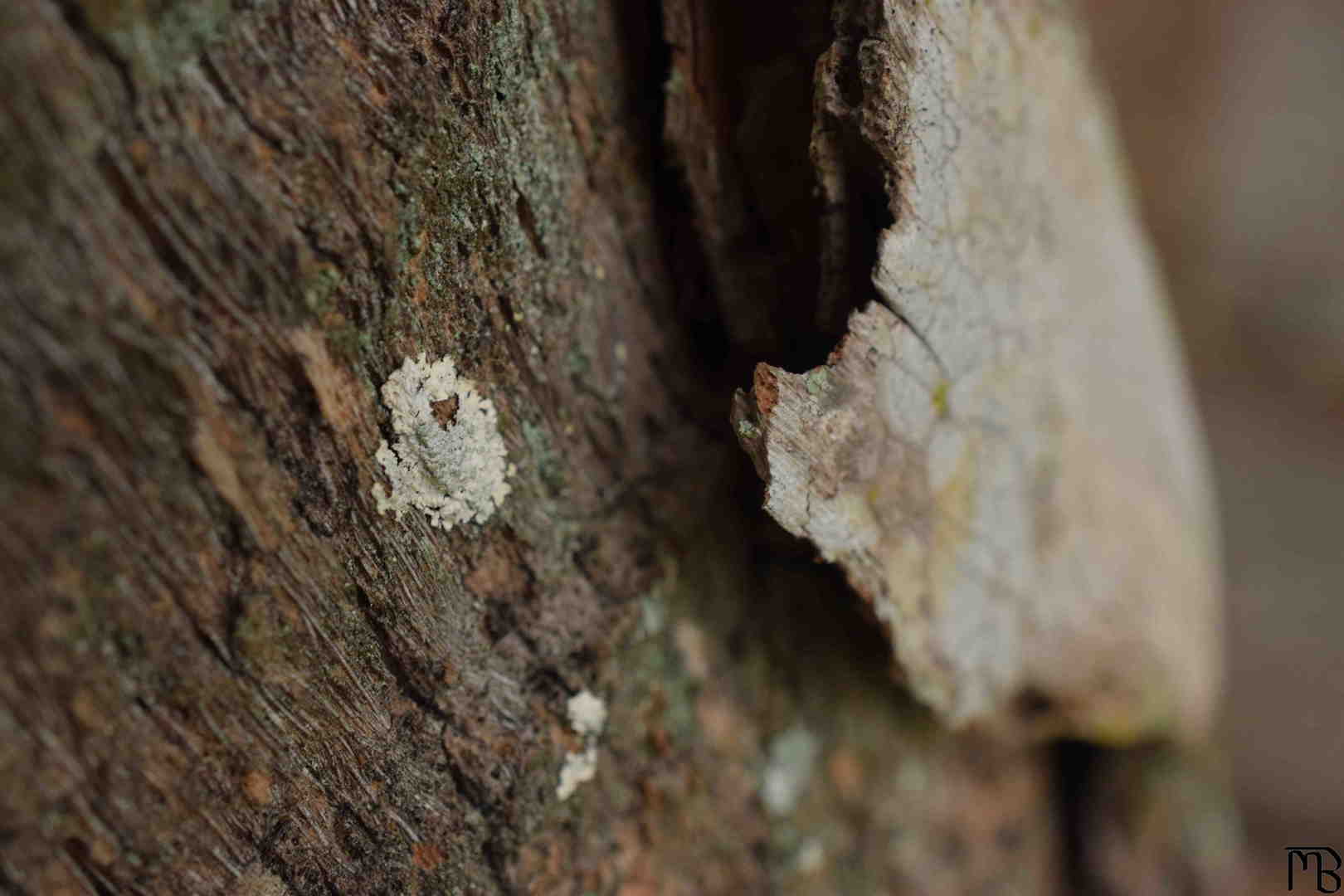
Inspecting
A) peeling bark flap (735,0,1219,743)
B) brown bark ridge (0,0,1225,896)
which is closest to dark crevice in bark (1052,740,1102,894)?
peeling bark flap (735,0,1219,743)

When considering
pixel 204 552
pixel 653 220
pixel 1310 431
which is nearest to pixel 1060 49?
pixel 653 220

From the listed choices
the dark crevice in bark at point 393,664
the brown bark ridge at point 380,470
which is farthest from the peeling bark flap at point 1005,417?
the dark crevice in bark at point 393,664

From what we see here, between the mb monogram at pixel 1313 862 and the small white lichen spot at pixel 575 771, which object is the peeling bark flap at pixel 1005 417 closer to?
the small white lichen spot at pixel 575 771

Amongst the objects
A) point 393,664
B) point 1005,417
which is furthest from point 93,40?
point 1005,417

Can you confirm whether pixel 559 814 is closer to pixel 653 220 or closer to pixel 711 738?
pixel 711 738

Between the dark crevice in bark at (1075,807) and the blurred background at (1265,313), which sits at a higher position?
the blurred background at (1265,313)
